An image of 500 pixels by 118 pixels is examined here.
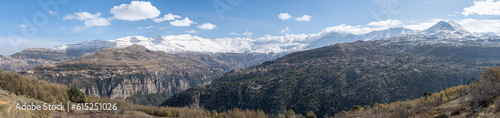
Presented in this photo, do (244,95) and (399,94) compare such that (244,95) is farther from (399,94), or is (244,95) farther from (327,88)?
(399,94)

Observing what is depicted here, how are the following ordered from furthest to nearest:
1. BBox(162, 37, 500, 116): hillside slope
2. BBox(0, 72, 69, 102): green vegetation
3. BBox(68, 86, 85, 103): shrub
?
BBox(162, 37, 500, 116): hillside slope < BBox(68, 86, 85, 103): shrub < BBox(0, 72, 69, 102): green vegetation

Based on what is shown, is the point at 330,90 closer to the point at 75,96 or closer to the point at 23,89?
the point at 75,96

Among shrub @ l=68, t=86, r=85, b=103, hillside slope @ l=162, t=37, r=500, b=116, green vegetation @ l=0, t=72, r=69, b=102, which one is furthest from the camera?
hillside slope @ l=162, t=37, r=500, b=116

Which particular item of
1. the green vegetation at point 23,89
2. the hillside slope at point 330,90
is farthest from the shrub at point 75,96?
the hillside slope at point 330,90

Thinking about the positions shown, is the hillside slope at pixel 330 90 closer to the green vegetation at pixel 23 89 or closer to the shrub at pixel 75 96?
the shrub at pixel 75 96

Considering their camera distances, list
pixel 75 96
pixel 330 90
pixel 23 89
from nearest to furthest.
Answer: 1. pixel 23 89
2. pixel 75 96
3. pixel 330 90

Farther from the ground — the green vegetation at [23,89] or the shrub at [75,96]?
the green vegetation at [23,89]

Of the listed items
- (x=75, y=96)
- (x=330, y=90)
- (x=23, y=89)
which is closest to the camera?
(x=23, y=89)

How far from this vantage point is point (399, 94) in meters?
93.6

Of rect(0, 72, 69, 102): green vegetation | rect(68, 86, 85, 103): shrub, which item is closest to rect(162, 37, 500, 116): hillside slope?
rect(68, 86, 85, 103): shrub

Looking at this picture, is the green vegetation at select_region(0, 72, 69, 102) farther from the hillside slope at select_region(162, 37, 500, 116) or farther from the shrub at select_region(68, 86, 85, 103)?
the hillside slope at select_region(162, 37, 500, 116)

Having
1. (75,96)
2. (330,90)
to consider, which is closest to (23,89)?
(75,96)

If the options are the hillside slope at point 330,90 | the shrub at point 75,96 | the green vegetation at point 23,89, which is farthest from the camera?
the hillside slope at point 330,90

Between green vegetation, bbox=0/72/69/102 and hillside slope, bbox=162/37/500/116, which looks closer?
green vegetation, bbox=0/72/69/102
